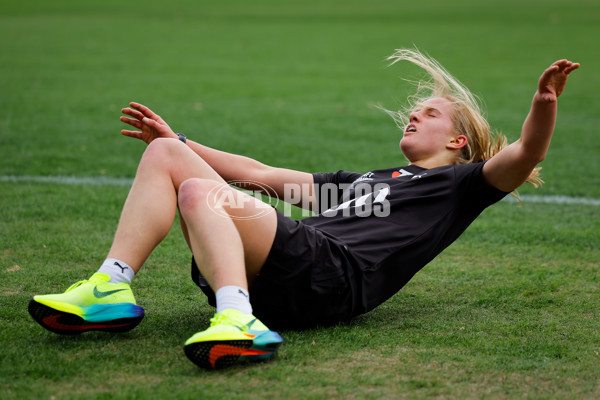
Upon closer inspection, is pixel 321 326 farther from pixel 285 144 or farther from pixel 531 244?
pixel 285 144

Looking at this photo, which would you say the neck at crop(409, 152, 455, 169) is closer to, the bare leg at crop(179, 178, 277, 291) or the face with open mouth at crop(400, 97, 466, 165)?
the face with open mouth at crop(400, 97, 466, 165)

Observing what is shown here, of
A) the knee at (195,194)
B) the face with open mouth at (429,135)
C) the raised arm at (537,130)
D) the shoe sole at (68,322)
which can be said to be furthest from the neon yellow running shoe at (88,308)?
the raised arm at (537,130)

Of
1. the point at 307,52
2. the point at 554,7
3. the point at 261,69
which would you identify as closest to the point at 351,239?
the point at 261,69

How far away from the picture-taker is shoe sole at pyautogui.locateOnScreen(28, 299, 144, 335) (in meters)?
2.88

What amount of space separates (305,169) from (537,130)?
4102 mm

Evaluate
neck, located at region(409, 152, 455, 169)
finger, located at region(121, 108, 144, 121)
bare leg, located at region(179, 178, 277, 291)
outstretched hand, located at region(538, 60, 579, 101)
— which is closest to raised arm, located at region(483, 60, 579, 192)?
outstretched hand, located at region(538, 60, 579, 101)

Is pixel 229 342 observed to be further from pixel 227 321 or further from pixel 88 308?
pixel 88 308

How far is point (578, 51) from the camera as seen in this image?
1788cm

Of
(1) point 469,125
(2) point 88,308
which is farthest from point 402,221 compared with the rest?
(2) point 88,308

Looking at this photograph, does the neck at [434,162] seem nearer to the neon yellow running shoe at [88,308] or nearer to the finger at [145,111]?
the finger at [145,111]

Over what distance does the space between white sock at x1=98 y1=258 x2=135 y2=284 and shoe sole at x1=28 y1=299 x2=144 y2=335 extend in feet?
0.56

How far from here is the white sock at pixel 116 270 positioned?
303cm

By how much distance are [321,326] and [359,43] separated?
17.3 m

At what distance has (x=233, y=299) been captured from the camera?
9.09 ft
